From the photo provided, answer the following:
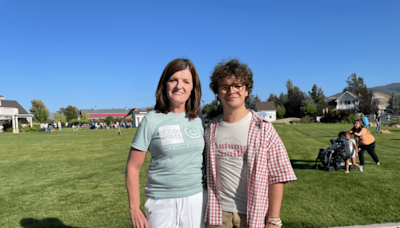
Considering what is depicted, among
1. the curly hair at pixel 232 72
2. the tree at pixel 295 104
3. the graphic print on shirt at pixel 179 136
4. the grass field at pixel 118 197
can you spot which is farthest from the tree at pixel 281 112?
the graphic print on shirt at pixel 179 136

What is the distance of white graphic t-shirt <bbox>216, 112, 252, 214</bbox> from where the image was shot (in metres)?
2.23

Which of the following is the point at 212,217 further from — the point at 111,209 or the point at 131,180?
the point at 111,209

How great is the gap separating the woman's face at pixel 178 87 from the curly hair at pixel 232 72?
255 mm

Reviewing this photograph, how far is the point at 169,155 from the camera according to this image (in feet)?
7.22

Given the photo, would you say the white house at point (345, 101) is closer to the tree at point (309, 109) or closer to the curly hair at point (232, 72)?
the tree at point (309, 109)

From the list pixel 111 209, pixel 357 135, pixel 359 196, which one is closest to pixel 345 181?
pixel 359 196

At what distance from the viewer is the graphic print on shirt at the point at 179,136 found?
86.2 inches

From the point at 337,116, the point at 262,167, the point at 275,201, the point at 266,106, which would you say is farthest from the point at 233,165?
the point at 266,106

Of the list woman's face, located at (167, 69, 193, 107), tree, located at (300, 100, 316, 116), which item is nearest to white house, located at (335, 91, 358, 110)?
tree, located at (300, 100, 316, 116)

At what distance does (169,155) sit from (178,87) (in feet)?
2.07

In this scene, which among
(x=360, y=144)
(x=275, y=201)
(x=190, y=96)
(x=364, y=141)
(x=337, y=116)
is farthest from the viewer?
(x=337, y=116)

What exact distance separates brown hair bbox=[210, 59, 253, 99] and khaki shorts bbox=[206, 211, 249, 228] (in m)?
1.17

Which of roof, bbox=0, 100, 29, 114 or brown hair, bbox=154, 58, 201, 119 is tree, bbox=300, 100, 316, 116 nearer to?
brown hair, bbox=154, 58, 201, 119

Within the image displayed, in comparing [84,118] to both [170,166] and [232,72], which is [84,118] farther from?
[232,72]
